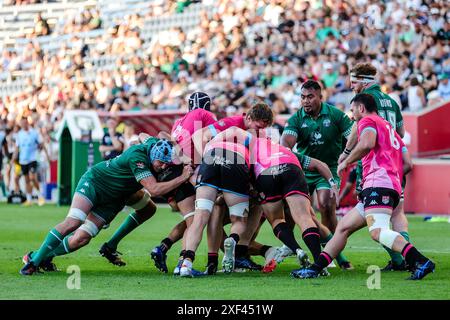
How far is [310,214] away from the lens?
36.2 feet

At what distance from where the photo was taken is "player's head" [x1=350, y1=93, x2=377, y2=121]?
10555 millimetres

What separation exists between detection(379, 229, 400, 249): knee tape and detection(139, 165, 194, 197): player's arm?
2.20 metres

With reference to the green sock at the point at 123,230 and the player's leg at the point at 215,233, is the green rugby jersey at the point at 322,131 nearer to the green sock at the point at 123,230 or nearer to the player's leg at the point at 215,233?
the player's leg at the point at 215,233

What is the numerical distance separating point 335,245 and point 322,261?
8.0 inches

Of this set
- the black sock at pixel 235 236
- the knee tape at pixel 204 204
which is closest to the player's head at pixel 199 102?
the knee tape at pixel 204 204

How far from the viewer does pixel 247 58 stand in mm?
28500

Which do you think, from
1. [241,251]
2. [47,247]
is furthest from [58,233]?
[241,251]

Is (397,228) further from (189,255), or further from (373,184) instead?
(189,255)

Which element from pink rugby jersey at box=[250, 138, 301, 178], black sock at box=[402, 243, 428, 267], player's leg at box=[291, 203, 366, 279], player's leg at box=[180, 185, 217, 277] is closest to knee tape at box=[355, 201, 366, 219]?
player's leg at box=[291, 203, 366, 279]

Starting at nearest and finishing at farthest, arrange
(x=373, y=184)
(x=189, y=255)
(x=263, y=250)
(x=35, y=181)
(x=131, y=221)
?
(x=373, y=184) → (x=189, y=255) → (x=263, y=250) → (x=131, y=221) → (x=35, y=181)

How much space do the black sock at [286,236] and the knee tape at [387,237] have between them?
1048mm

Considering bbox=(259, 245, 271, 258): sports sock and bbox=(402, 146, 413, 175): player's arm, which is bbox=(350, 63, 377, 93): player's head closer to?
bbox=(402, 146, 413, 175): player's arm
